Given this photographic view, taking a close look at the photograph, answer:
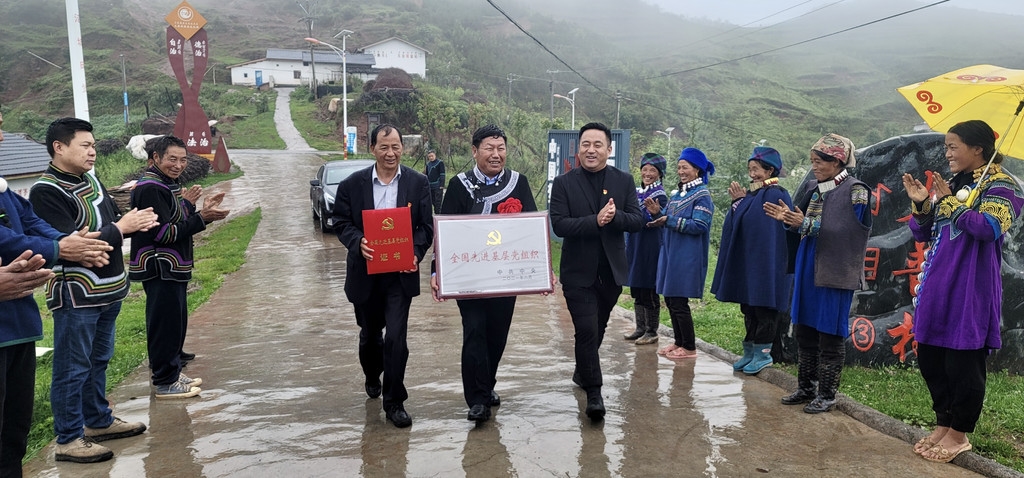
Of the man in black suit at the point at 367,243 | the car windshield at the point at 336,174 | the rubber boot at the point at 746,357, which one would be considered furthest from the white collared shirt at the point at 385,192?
the car windshield at the point at 336,174

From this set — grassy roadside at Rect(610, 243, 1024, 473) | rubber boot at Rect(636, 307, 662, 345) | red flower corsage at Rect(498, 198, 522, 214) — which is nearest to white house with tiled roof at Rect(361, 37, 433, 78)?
rubber boot at Rect(636, 307, 662, 345)

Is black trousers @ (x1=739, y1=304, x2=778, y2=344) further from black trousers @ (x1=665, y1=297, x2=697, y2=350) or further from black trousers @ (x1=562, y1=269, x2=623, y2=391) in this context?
black trousers @ (x1=562, y1=269, x2=623, y2=391)

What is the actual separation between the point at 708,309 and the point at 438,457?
5855 millimetres

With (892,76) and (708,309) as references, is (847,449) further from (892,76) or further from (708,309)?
(892,76)

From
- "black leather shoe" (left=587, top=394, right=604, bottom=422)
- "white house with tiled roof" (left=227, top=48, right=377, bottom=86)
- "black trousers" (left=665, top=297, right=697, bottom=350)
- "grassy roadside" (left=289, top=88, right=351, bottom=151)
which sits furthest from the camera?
"white house with tiled roof" (left=227, top=48, right=377, bottom=86)

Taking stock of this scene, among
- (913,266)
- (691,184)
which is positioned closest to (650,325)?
(691,184)

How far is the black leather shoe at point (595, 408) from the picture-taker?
4508 millimetres

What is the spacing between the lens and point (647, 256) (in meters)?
6.54

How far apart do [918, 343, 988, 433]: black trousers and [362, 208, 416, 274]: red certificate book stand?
3.08 m

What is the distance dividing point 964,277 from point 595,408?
7.18 ft

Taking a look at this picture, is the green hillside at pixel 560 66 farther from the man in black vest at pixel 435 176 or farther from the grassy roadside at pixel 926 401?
the grassy roadside at pixel 926 401

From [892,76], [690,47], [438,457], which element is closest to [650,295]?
[438,457]

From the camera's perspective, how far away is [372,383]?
198 inches

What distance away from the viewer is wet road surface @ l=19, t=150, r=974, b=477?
3885mm
